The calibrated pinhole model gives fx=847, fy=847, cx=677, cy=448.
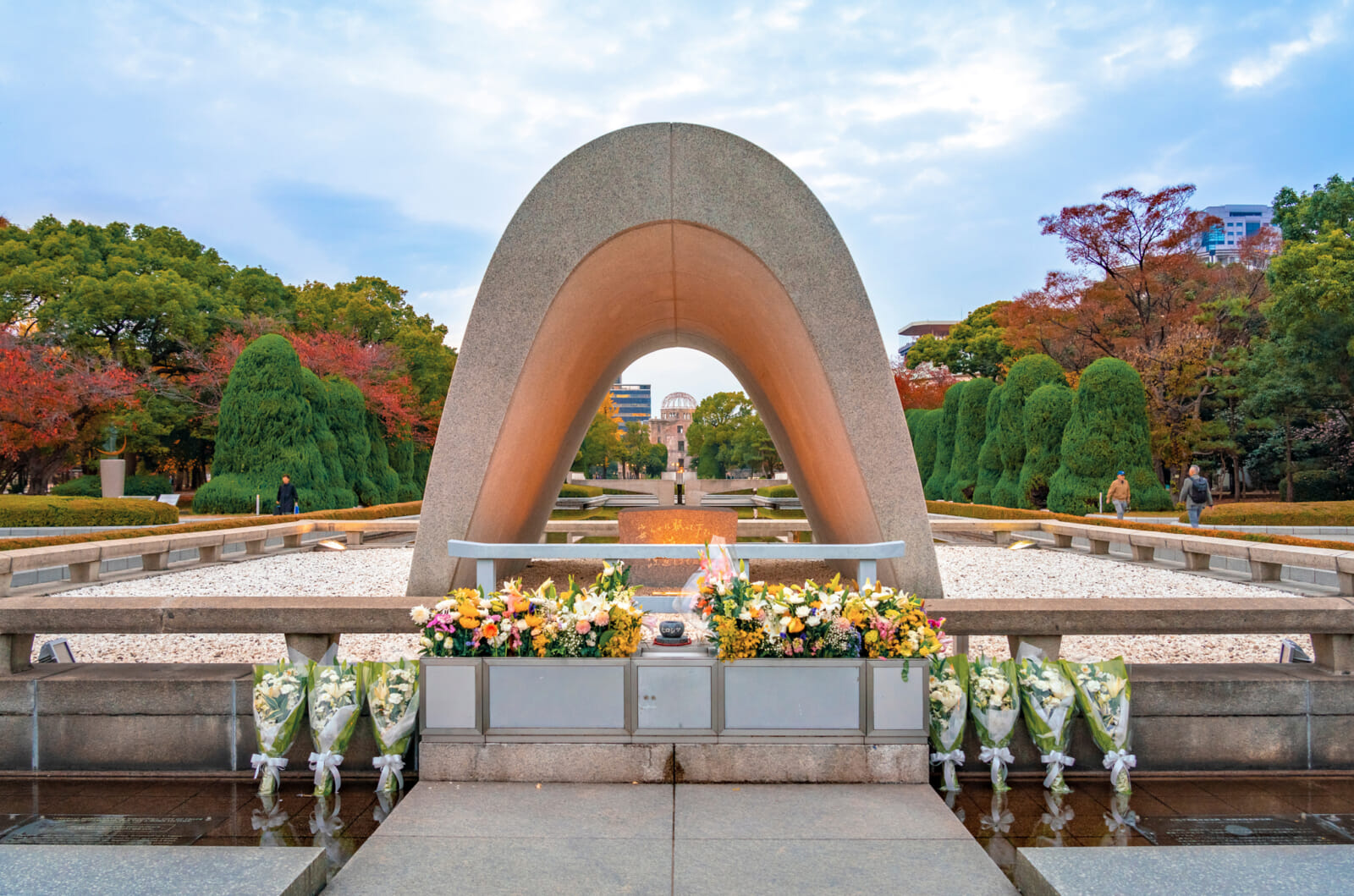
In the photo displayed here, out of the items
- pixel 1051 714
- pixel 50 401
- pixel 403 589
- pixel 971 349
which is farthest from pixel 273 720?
pixel 971 349

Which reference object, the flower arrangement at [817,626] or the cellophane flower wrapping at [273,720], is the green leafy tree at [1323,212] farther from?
the cellophane flower wrapping at [273,720]

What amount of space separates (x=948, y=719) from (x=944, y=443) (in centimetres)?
3011

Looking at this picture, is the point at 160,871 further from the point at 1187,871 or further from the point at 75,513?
the point at 75,513

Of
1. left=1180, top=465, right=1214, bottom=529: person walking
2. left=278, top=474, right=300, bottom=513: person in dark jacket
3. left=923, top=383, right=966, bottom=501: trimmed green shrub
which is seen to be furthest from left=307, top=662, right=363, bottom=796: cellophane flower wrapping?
left=923, top=383, right=966, bottom=501: trimmed green shrub

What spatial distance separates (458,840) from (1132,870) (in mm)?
2497

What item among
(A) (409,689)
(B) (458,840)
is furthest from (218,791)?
(B) (458,840)

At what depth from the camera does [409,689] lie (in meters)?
4.15

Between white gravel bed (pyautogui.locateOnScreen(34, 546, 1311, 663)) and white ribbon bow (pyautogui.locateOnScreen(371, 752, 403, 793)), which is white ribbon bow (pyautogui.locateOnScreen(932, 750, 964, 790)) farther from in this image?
white gravel bed (pyautogui.locateOnScreen(34, 546, 1311, 663))

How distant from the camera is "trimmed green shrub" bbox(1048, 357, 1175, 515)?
70.7 ft

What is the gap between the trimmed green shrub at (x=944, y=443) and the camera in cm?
3134

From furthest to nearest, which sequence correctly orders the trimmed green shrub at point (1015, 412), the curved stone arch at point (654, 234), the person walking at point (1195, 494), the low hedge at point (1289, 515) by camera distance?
the trimmed green shrub at point (1015, 412) < the low hedge at point (1289, 515) < the person walking at point (1195, 494) < the curved stone arch at point (654, 234)

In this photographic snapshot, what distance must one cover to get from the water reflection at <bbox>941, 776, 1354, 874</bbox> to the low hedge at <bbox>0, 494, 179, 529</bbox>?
56.5 feet

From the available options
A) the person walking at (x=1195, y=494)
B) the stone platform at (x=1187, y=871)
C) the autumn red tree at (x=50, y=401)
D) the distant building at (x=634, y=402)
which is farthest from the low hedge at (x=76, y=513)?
the distant building at (x=634, y=402)

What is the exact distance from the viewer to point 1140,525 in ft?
53.2
